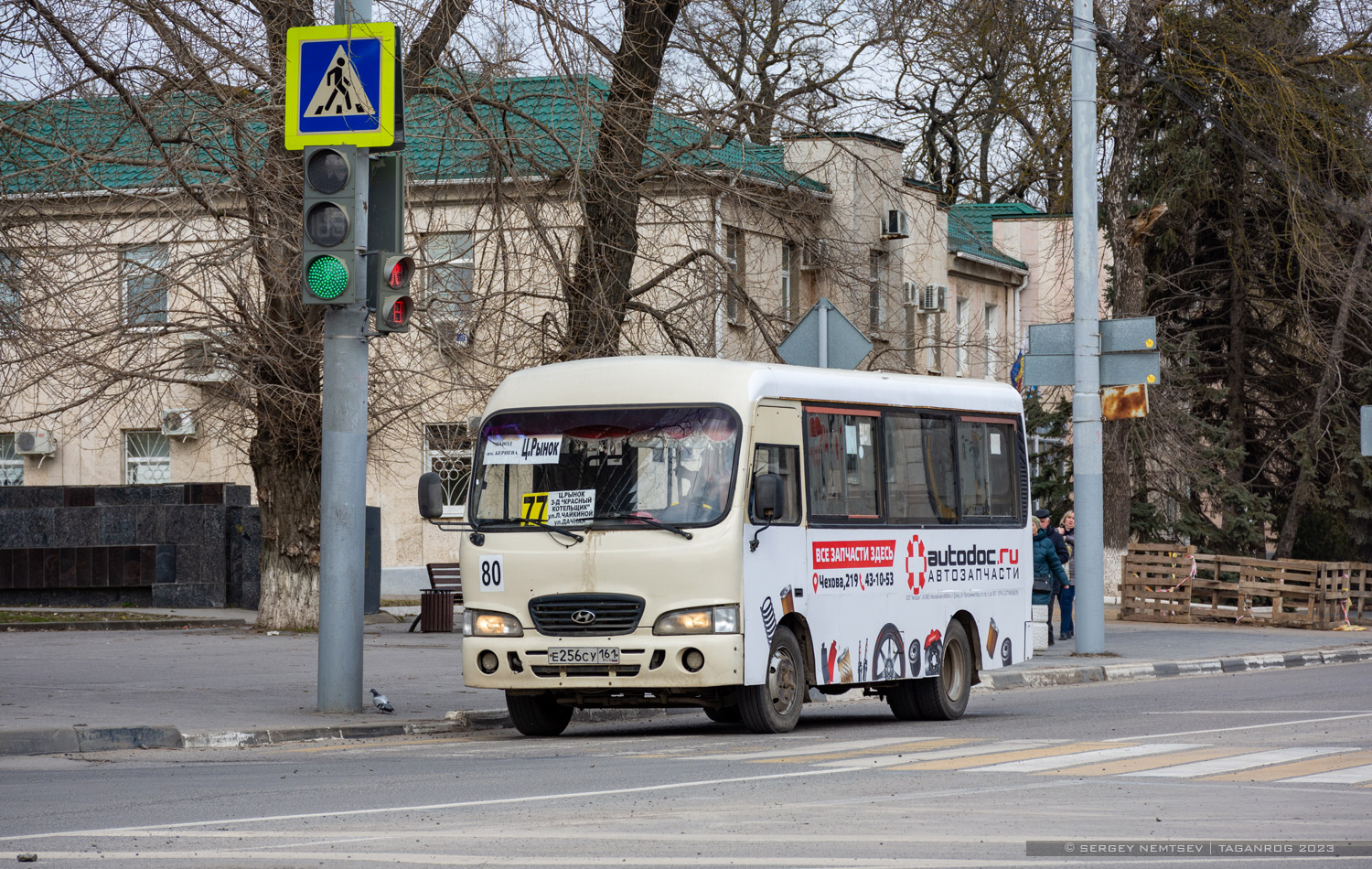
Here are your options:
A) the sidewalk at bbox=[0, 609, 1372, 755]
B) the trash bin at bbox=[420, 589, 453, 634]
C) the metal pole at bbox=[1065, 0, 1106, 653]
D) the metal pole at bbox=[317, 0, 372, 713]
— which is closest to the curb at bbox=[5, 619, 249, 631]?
the sidewalk at bbox=[0, 609, 1372, 755]

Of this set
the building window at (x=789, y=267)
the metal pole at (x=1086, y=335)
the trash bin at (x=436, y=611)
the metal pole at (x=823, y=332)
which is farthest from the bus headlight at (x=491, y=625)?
the trash bin at (x=436, y=611)

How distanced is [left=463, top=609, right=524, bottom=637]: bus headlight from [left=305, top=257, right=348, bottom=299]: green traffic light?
104 inches

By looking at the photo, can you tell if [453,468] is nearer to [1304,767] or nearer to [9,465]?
[9,465]

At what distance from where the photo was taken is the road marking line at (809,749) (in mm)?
11680

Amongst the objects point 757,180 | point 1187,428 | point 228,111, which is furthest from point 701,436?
point 1187,428

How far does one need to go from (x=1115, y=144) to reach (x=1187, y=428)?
6.13m

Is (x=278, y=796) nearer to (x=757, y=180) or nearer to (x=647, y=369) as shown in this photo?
(x=647, y=369)

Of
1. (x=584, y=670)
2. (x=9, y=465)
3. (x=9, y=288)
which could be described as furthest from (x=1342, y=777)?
(x=9, y=465)

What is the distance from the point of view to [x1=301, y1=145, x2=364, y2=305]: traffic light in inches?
561

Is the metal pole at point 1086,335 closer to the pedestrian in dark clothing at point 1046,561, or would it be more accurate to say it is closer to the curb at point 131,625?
the pedestrian in dark clothing at point 1046,561

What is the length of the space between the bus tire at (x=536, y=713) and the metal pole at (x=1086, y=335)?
991 centimetres

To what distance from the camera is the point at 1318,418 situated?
36688mm

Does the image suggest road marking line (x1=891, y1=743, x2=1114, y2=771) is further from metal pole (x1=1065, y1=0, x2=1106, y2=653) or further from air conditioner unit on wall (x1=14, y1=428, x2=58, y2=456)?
air conditioner unit on wall (x1=14, y1=428, x2=58, y2=456)

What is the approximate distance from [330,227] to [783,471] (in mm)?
3888
